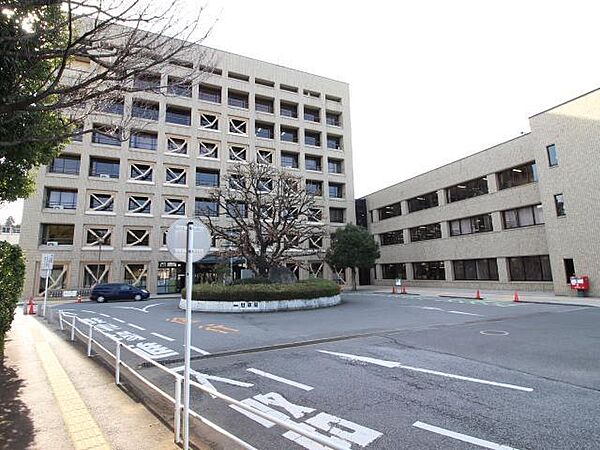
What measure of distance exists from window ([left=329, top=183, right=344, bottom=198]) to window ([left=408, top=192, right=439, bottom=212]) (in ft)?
28.8

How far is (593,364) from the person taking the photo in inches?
248

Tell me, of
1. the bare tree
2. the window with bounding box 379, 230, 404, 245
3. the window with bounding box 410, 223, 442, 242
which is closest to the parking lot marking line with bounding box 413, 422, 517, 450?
the bare tree

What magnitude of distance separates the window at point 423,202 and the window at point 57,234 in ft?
104

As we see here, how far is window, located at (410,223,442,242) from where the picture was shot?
1231 inches

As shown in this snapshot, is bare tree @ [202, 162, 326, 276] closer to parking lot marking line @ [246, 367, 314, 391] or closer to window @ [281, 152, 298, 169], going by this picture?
parking lot marking line @ [246, 367, 314, 391]

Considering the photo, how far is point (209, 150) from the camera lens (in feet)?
112

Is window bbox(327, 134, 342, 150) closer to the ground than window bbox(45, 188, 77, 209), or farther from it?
farther from it

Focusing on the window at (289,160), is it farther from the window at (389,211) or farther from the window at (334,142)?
the window at (389,211)

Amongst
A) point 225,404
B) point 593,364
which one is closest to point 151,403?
point 225,404

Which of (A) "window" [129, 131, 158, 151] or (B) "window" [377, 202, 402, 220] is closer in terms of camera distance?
(A) "window" [129, 131, 158, 151]

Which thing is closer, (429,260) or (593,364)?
(593,364)

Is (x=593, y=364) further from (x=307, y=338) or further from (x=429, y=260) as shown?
(x=429, y=260)

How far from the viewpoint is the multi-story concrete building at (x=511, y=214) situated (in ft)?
62.8

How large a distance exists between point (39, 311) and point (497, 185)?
30.9 metres
